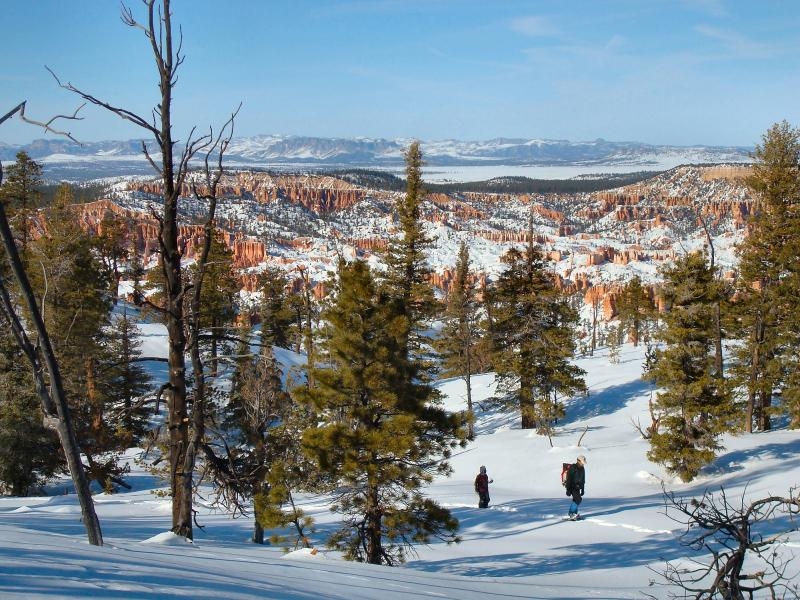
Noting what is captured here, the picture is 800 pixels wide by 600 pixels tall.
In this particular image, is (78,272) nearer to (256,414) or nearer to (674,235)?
(256,414)

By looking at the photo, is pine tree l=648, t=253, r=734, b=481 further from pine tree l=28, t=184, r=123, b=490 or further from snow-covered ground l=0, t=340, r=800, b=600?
pine tree l=28, t=184, r=123, b=490

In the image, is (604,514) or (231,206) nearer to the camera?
(604,514)

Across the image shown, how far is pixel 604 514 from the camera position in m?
13.1

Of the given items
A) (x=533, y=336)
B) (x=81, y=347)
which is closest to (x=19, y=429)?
(x=81, y=347)

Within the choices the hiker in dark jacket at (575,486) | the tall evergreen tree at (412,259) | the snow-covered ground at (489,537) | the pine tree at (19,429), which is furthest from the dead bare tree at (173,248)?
the tall evergreen tree at (412,259)

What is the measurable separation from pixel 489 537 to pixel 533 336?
12657 millimetres

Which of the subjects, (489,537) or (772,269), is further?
(772,269)

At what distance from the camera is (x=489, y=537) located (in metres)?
12.0

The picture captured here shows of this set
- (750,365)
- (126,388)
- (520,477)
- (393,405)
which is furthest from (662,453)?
(126,388)

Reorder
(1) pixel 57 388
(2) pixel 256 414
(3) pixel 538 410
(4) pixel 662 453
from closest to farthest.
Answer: (1) pixel 57 388, (2) pixel 256 414, (4) pixel 662 453, (3) pixel 538 410

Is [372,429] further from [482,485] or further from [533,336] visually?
[533,336]

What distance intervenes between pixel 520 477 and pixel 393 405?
1041 centimetres

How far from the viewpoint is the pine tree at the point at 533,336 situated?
23.1 meters

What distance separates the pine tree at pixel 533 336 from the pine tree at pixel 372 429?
12900 millimetres
